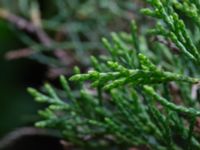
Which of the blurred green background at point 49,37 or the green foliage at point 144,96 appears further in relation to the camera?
the blurred green background at point 49,37

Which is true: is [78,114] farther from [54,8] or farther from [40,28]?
[54,8]

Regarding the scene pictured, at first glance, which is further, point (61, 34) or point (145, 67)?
point (61, 34)

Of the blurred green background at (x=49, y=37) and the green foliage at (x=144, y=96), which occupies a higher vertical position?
the blurred green background at (x=49, y=37)

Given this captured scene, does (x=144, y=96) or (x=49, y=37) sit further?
(x=49, y=37)

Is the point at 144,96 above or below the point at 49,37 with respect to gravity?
below

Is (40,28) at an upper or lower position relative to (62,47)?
upper

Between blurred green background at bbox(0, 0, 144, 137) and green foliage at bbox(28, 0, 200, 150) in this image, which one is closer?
green foliage at bbox(28, 0, 200, 150)

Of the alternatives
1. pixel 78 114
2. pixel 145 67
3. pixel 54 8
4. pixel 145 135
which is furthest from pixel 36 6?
pixel 145 67

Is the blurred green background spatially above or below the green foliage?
above
